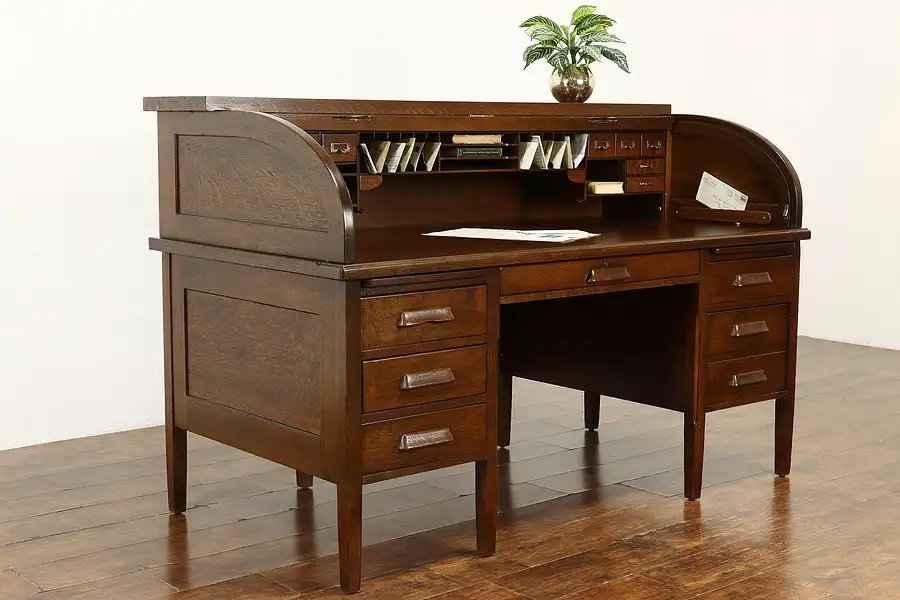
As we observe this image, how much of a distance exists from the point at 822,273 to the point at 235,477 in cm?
335

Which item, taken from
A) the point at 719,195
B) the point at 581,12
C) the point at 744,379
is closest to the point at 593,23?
the point at 581,12

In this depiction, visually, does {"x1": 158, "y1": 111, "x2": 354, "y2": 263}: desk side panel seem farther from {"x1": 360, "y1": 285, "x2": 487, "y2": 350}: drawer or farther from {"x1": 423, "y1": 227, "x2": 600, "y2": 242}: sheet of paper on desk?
{"x1": 423, "y1": 227, "x2": 600, "y2": 242}: sheet of paper on desk

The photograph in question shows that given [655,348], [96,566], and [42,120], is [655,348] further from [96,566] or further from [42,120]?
[42,120]

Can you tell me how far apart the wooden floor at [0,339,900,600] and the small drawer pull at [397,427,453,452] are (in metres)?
0.30

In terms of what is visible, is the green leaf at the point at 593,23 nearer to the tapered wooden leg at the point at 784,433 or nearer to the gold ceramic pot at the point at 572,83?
the gold ceramic pot at the point at 572,83

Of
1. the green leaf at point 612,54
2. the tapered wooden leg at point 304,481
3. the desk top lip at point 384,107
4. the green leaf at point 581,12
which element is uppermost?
the green leaf at point 581,12

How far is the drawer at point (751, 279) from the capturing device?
316cm

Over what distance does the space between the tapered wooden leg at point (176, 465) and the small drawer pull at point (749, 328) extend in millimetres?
1469

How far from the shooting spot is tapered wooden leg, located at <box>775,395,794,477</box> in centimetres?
342

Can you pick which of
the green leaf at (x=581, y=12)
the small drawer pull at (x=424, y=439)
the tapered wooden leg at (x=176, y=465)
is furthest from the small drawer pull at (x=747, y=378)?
the tapered wooden leg at (x=176, y=465)

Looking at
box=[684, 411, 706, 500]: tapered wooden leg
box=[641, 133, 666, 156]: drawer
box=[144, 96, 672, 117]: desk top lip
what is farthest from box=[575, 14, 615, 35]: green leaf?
box=[684, 411, 706, 500]: tapered wooden leg

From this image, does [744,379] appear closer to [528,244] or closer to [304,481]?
[528,244]

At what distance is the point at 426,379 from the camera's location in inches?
100

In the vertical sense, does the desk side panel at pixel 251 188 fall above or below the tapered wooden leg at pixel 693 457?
above
